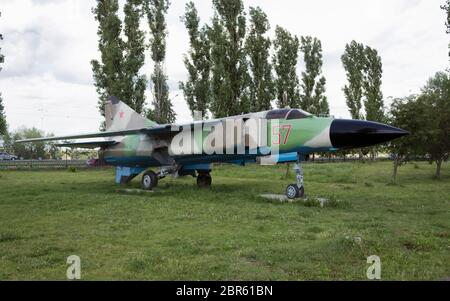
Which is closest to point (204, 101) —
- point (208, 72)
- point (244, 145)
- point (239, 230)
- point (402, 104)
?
point (208, 72)

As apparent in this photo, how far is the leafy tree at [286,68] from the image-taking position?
4019cm

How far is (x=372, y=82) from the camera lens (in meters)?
55.8

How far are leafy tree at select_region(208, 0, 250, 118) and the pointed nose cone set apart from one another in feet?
76.3

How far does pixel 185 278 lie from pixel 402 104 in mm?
21319

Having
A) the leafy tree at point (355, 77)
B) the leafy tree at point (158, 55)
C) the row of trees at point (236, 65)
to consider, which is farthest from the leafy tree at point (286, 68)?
the leafy tree at point (355, 77)

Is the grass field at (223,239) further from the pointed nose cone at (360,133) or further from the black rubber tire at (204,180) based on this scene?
the black rubber tire at (204,180)

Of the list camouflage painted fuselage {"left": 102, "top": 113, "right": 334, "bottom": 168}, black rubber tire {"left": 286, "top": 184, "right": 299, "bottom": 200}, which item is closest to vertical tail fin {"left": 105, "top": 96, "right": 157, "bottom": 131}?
camouflage painted fuselage {"left": 102, "top": 113, "right": 334, "bottom": 168}

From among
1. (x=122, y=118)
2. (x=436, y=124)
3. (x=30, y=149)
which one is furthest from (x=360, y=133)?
(x=30, y=149)

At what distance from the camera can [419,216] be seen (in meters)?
9.48

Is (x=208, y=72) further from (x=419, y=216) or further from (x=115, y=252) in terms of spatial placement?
(x=115, y=252)

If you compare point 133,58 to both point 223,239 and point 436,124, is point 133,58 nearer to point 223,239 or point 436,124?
point 436,124

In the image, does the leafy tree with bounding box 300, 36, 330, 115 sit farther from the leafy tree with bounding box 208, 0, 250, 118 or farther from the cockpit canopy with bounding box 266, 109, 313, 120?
the cockpit canopy with bounding box 266, 109, 313, 120

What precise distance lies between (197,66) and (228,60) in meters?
3.93
